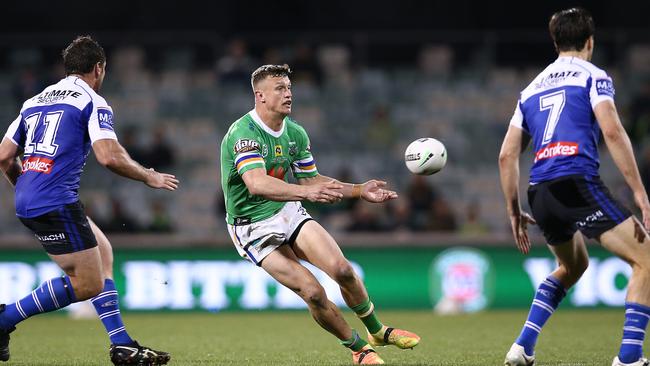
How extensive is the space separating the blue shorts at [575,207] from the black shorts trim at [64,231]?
3164mm

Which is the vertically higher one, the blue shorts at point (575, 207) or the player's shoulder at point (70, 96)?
the player's shoulder at point (70, 96)

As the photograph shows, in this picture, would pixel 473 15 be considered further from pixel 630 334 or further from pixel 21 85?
pixel 630 334

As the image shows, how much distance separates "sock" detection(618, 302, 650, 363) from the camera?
6.16 m

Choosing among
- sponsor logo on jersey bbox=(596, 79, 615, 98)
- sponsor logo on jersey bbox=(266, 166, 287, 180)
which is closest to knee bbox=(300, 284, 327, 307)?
sponsor logo on jersey bbox=(266, 166, 287, 180)

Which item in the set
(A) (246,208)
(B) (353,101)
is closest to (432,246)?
(B) (353,101)

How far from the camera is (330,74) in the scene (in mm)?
19016

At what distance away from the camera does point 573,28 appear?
21.5 feet

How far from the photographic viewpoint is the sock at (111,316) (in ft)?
22.8

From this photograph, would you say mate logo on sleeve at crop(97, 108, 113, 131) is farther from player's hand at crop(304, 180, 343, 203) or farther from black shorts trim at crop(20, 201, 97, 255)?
player's hand at crop(304, 180, 343, 203)

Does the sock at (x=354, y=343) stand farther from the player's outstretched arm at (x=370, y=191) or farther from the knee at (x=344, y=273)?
the player's outstretched arm at (x=370, y=191)

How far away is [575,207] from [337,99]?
12.7m

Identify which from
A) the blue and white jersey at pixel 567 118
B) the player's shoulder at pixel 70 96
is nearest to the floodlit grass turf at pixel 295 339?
the blue and white jersey at pixel 567 118

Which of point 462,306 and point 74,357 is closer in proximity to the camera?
point 74,357

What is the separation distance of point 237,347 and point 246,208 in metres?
2.05
